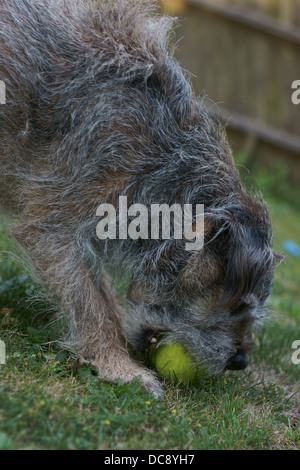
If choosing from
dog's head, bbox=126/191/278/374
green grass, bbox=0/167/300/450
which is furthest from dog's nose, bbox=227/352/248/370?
green grass, bbox=0/167/300/450

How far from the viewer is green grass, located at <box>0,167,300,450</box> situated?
2.72 m

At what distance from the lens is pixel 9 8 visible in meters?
3.80

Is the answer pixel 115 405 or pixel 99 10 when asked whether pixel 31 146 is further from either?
pixel 115 405

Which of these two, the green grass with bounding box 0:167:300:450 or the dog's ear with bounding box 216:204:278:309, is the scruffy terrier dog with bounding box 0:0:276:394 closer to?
the dog's ear with bounding box 216:204:278:309

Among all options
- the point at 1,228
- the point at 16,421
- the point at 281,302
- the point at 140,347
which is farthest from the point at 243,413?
the point at 281,302

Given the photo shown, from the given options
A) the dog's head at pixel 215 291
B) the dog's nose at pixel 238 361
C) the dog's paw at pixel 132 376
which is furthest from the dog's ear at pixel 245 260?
the dog's paw at pixel 132 376

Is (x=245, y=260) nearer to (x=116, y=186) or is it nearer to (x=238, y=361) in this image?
(x=238, y=361)

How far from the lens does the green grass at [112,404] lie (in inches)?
107

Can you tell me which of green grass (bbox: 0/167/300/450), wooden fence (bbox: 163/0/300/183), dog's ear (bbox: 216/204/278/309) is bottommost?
green grass (bbox: 0/167/300/450)

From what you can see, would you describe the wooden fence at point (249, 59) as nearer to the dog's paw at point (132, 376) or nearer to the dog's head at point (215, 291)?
the dog's head at point (215, 291)

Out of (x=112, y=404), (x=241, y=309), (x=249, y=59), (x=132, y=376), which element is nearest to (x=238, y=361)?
(x=241, y=309)

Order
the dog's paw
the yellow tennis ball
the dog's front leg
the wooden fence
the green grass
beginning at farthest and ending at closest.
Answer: the wooden fence → the yellow tennis ball → the dog's front leg → the dog's paw → the green grass

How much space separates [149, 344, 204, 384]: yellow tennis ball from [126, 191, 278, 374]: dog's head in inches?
2.0
